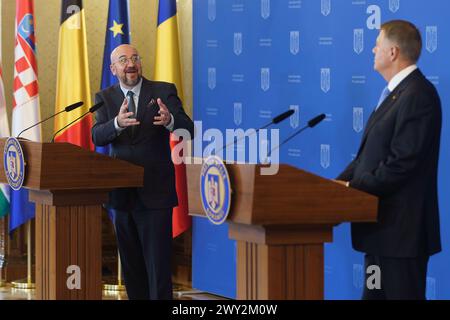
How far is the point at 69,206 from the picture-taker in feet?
17.4

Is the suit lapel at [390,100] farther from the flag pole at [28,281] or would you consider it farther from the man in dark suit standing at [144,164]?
the flag pole at [28,281]

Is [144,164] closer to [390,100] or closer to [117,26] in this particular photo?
[390,100]

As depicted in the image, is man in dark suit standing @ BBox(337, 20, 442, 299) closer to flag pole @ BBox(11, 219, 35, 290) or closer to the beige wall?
the beige wall

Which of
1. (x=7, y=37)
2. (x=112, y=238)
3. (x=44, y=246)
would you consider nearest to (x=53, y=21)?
(x=7, y=37)

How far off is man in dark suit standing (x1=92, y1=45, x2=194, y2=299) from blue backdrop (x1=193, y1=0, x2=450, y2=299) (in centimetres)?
107

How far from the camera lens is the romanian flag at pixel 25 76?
7.68 meters

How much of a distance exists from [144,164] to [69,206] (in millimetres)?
572

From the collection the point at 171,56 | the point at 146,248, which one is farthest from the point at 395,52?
the point at 171,56

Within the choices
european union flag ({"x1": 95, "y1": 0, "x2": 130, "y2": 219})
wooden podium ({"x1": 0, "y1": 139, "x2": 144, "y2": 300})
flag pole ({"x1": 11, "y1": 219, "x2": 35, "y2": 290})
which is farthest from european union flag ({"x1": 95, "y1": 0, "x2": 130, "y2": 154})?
wooden podium ({"x1": 0, "y1": 139, "x2": 144, "y2": 300})

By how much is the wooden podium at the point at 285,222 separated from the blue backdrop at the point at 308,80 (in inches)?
66.3

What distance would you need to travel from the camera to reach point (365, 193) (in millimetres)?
3834

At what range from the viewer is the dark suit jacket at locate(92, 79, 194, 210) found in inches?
221
